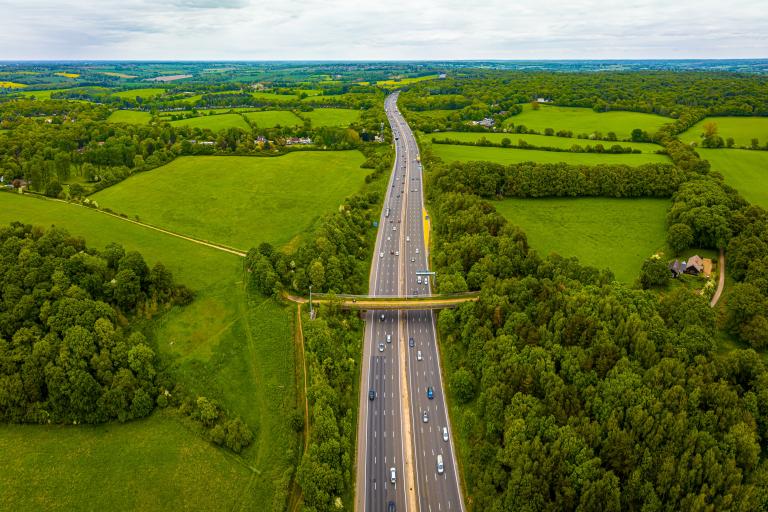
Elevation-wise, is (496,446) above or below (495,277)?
below

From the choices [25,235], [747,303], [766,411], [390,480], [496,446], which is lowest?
[390,480]

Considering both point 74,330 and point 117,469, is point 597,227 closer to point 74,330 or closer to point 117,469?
point 117,469

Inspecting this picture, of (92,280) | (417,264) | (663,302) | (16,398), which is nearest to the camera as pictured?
(16,398)

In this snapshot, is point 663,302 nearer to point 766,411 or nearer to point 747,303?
point 747,303

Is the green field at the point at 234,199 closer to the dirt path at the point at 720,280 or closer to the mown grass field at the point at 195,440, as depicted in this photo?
the mown grass field at the point at 195,440

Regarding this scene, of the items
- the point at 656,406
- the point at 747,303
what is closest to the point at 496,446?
the point at 656,406
